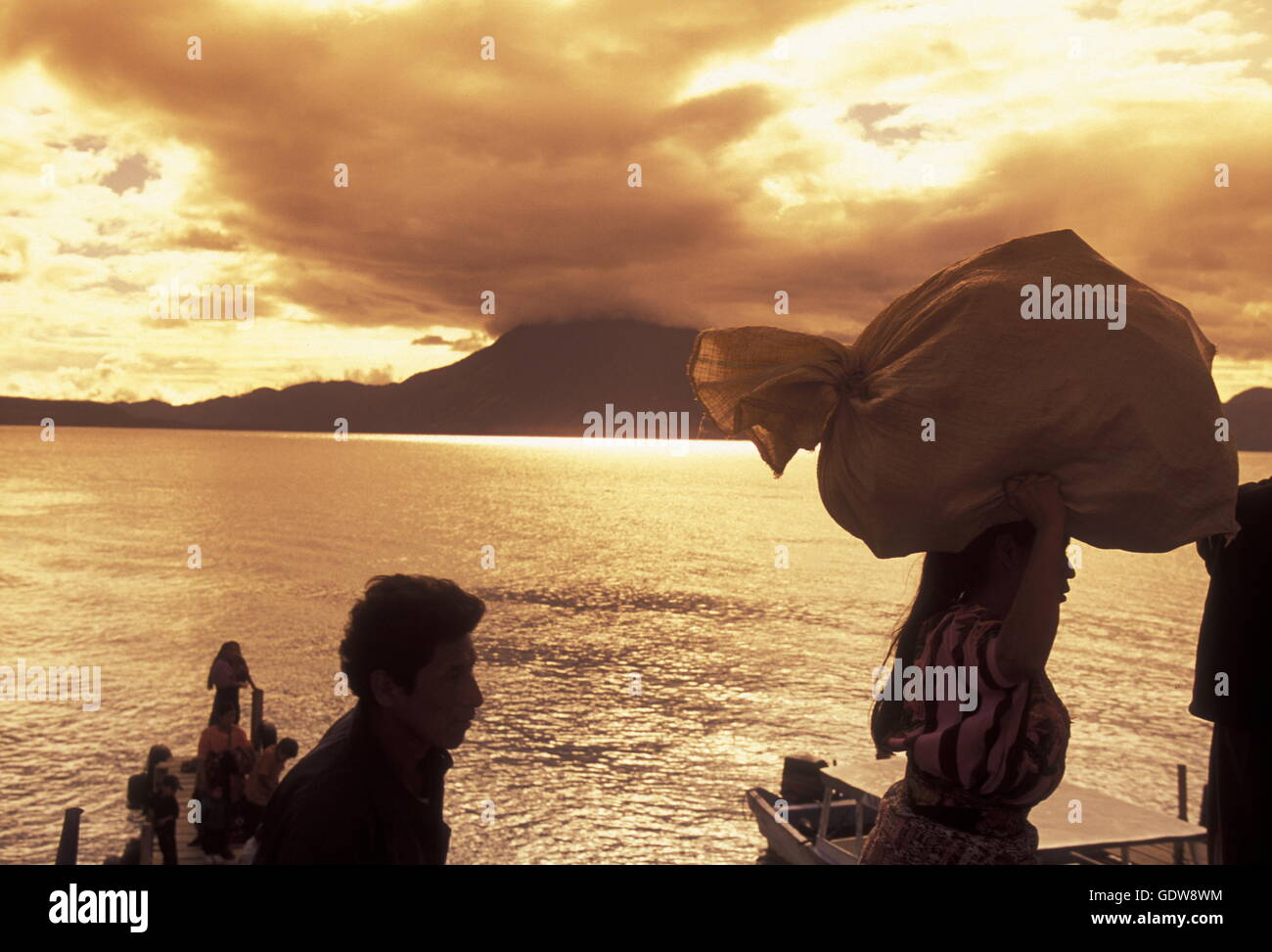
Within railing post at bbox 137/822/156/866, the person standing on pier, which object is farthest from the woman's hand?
the person standing on pier

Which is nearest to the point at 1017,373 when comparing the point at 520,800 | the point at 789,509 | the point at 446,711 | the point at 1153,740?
the point at 446,711

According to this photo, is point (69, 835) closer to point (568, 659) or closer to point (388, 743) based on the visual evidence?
point (388, 743)

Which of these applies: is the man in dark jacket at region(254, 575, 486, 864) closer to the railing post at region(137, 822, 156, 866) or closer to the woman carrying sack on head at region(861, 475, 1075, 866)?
the woman carrying sack on head at region(861, 475, 1075, 866)

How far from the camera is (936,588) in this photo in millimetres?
2936

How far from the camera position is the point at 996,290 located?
271 cm

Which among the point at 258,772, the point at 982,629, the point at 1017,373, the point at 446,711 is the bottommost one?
the point at 258,772

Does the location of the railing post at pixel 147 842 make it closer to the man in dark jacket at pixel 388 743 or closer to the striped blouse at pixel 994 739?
the man in dark jacket at pixel 388 743

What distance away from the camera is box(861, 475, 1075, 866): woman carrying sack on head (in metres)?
2.45

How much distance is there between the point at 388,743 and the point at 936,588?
170 cm

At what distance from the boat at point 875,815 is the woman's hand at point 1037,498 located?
12917 millimetres

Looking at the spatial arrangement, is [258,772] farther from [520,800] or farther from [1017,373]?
[520,800]

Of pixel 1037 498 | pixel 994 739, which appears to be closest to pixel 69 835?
pixel 994 739

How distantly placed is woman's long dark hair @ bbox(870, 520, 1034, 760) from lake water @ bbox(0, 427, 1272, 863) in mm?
803
